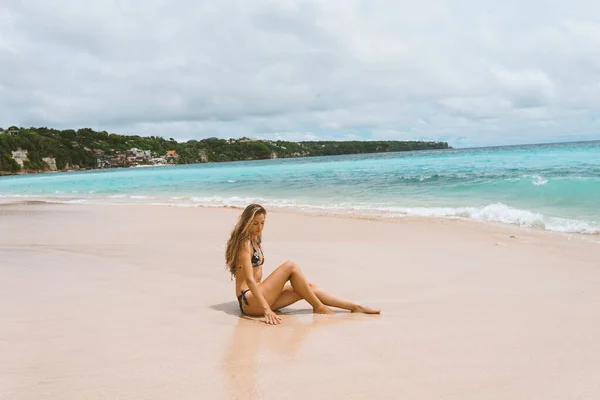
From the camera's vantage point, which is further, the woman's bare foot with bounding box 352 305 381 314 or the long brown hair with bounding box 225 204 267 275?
the long brown hair with bounding box 225 204 267 275

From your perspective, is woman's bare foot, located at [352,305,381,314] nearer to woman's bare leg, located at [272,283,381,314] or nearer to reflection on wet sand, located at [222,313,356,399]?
woman's bare leg, located at [272,283,381,314]

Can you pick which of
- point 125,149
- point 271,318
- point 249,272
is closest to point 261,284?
point 249,272

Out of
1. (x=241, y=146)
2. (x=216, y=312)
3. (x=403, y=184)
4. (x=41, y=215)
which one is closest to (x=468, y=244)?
(x=216, y=312)

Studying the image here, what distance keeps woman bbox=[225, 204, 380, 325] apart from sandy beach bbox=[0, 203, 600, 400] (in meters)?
0.16

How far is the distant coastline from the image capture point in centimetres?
11044

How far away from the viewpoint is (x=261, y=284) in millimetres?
4930

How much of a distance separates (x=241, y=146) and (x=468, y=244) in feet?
485

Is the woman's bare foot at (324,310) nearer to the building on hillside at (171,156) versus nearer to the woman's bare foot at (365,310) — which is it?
the woman's bare foot at (365,310)

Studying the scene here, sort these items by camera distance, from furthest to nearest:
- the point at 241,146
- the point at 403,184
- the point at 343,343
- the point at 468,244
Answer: the point at 241,146 → the point at 403,184 → the point at 468,244 → the point at 343,343

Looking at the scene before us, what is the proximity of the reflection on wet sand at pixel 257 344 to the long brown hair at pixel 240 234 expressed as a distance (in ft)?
2.11

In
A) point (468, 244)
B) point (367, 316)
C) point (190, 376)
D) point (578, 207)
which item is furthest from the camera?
point (578, 207)

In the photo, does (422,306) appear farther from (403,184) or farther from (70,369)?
(403,184)

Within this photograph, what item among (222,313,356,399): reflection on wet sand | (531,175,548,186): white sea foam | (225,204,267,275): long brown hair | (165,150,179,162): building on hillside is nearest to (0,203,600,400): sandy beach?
(222,313,356,399): reflection on wet sand

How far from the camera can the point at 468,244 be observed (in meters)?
8.93
